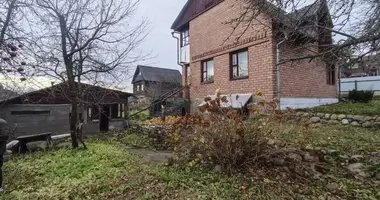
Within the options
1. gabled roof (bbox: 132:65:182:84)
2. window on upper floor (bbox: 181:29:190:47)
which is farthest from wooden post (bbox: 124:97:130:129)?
gabled roof (bbox: 132:65:182:84)

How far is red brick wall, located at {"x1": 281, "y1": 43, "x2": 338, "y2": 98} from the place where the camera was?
9266 mm

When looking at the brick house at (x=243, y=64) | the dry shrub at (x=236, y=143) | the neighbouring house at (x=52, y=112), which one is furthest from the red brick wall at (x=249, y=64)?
the neighbouring house at (x=52, y=112)

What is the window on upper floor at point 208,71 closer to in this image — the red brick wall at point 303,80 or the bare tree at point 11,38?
the red brick wall at point 303,80

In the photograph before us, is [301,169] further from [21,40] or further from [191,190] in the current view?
[21,40]

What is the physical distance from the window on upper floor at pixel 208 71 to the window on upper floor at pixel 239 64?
1.47 meters

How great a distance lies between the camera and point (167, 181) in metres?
3.88

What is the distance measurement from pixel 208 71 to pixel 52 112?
8053mm

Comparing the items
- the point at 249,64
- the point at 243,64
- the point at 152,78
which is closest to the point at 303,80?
the point at 249,64

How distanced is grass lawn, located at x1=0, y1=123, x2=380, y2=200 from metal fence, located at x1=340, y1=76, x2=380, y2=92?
45.8ft

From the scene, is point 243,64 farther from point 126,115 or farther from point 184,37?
point 126,115

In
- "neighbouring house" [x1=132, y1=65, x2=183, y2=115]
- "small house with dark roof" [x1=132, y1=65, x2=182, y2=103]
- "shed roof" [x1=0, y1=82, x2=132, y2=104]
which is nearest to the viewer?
"shed roof" [x1=0, y1=82, x2=132, y2=104]

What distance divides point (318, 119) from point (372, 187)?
5.26 meters

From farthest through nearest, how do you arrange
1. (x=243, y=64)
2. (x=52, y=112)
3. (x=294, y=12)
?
(x=52, y=112), (x=243, y=64), (x=294, y=12)

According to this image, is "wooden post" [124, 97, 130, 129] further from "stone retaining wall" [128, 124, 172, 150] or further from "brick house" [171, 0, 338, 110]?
"stone retaining wall" [128, 124, 172, 150]
